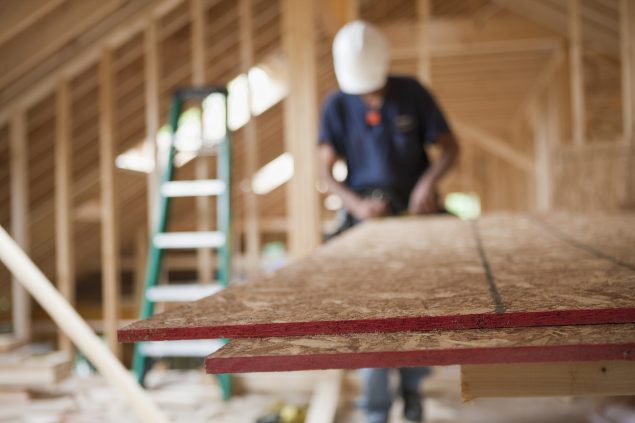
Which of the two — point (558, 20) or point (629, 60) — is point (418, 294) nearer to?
point (629, 60)

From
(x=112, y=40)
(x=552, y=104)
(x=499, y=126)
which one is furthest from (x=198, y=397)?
(x=499, y=126)

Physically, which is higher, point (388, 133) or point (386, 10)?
point (386, 10)

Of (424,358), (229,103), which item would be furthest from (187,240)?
(424,358)

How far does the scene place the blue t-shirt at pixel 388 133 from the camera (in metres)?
3.04

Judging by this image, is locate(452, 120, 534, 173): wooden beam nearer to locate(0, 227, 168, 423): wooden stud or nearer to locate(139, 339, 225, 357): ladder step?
locate(139, 339, 225, 357): ladder step

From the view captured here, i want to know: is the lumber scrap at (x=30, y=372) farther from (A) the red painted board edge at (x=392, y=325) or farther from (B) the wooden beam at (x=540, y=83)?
(B) the wooden beam at (x=540, y=83)

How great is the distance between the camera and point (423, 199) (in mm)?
2959

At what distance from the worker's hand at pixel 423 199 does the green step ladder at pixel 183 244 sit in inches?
43.1

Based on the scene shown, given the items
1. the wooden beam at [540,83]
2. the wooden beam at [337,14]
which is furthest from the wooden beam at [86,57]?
the wooden beam at [540,83]

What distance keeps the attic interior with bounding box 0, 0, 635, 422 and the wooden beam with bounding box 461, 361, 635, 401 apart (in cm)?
197

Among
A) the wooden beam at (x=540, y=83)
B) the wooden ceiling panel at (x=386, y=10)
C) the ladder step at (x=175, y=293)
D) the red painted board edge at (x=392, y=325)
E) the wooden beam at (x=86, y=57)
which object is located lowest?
the ladder step at (x=175, y=293)

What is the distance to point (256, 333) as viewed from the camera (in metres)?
0.91

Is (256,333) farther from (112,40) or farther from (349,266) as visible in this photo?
(112,40)

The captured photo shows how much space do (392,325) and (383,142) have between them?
2.22 m
